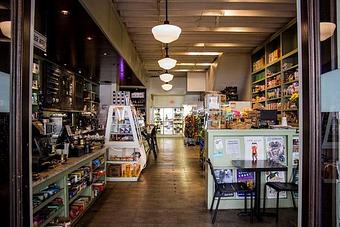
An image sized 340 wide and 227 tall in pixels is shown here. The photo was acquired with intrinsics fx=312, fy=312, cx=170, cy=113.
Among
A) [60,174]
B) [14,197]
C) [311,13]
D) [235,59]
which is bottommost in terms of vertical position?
[60,174]

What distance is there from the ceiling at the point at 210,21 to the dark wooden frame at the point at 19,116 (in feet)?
15.7

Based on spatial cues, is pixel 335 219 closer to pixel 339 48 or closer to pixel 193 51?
pixel 339 48

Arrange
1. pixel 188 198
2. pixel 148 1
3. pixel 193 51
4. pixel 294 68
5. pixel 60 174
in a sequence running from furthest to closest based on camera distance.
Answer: pixel 193 51
pixel 294 68
pixel 148 1
pixel 188 198
pixel 60 174

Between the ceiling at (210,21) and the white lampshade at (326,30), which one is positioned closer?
the white lampshade at (326,30)

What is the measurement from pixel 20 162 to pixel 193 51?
969 centimetres

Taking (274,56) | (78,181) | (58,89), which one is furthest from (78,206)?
(274,56)

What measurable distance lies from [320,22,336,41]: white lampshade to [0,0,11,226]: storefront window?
57.5 inches

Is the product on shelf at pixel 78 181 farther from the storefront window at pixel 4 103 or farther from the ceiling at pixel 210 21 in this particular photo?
the ceiling at pixel 210 21

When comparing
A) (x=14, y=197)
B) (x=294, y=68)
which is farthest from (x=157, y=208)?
(x=294, y=68)

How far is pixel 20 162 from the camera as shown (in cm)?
146

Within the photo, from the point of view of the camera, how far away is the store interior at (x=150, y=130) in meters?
4.24

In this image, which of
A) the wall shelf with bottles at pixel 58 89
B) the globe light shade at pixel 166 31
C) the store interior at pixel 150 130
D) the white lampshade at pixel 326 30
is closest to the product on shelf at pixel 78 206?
the store interior at pixel 150 130

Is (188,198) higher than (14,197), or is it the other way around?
(14,197)

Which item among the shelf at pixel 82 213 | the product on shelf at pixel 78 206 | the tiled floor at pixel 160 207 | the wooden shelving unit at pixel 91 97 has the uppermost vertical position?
the wooden shelving unit at pixel 91 97
